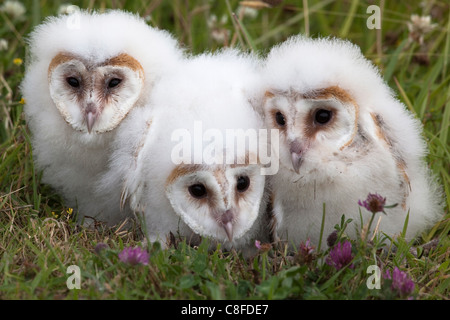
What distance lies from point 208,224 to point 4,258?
1104mm

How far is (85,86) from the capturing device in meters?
3.83

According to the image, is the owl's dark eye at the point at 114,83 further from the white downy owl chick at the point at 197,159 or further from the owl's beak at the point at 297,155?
the owl's beak at the point at 297,155

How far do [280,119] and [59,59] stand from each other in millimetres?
1425

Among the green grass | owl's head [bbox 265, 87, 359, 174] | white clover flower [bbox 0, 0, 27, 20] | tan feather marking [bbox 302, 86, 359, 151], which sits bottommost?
the green grass

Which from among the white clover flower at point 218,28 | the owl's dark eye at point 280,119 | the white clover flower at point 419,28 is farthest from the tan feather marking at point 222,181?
the white clover flower at point 419,28

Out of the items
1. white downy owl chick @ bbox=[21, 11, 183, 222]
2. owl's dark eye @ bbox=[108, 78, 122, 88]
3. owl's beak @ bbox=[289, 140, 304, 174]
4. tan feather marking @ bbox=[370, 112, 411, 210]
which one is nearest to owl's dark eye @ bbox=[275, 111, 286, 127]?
owl's beak @ bbox=[289, 140, 304, 174]

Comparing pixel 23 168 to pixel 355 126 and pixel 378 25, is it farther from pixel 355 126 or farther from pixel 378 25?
pixel 378 25

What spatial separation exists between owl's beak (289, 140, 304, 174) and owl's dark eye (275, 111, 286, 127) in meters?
0.19

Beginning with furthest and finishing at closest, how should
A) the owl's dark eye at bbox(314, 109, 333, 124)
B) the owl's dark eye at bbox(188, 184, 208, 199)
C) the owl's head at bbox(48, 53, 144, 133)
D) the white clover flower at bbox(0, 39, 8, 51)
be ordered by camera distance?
the white clover flower at bbox(0, 39, 8, 51) < the owl's head at bbox(48, 53, 144, 133) < the owl's dark eye at bbox(314, 109, 333, 124) < the owl's dark eye at bbox(188, 184, 208, 199)

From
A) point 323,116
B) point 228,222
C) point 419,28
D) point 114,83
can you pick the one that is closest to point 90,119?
point 114,83

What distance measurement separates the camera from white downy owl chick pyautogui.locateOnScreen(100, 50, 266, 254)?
3.35 meters

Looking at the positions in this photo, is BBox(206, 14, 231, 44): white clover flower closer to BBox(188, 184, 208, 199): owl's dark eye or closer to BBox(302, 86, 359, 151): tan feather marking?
BBox(302, 86, 359, 151): tan feather marking

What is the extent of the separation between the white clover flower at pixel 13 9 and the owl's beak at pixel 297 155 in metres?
3.70

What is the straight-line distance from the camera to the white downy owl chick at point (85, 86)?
382 cm
